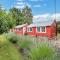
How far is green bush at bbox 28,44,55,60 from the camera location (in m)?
3.27

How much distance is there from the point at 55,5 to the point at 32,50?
69 centimetres

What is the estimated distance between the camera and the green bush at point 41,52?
3269 millimetres

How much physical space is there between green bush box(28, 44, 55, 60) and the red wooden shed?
0.21 m

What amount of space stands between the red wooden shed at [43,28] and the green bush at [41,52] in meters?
0.21

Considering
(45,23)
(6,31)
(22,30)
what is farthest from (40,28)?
(6,31)

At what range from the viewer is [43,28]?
356 centimetres

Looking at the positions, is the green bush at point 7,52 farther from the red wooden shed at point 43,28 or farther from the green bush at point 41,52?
the red wooden shed at point 43,28

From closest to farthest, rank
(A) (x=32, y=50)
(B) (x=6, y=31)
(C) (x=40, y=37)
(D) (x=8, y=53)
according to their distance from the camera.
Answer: (D) (x=8, y=53) < (A) (x=32, y=50) < (C) (x=40, y=37) < (B) (x=6, y=31)

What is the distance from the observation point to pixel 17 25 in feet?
12.6

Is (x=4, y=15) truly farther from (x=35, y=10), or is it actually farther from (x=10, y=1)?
(x=35, y=10)

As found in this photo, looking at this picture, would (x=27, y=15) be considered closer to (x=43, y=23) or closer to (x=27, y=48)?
(x=43, y=23)

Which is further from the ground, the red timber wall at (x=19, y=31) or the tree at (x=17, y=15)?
the tree at (x=17, y=15)

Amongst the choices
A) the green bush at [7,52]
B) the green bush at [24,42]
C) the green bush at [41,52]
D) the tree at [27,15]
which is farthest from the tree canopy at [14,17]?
the green bush at [7,52]

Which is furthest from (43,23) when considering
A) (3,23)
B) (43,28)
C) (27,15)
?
(3,23)
